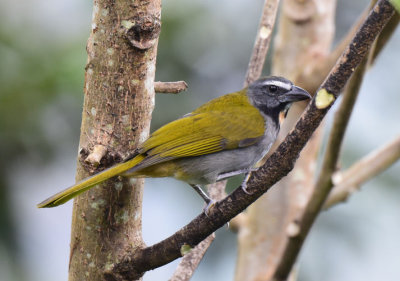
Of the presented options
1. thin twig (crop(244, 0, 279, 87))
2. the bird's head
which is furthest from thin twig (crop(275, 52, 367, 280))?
thin twig (crop(244, 0, 279, 87))

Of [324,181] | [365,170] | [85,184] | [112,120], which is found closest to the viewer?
[85,184]

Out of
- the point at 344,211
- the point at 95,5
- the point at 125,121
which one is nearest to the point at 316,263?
the point at 344,211

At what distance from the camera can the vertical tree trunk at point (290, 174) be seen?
442cm

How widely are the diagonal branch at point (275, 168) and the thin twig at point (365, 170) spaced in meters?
1.50

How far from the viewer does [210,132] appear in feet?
11.0

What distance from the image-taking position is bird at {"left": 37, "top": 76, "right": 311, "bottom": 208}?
9.96ft

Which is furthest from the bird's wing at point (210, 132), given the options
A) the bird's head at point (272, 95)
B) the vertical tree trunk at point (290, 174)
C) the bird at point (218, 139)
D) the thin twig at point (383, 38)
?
the vertical tree trunk at point (290, 174)

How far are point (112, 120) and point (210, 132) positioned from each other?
0.81 m

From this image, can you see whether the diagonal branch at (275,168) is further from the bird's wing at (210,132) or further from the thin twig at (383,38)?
the thin twig at (383,38)

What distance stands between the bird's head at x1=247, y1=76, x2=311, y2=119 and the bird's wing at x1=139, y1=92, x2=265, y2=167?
151 mm

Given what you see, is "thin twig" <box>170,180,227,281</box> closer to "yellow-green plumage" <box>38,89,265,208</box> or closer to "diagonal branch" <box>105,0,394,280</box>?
"yellow-green plumage" <box>38,89,265,208</box>

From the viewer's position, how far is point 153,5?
8.57ft

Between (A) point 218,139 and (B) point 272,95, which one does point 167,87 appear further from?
(B) point 272,95

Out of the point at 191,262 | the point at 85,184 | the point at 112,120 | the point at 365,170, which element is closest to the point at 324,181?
the point at 365,170
